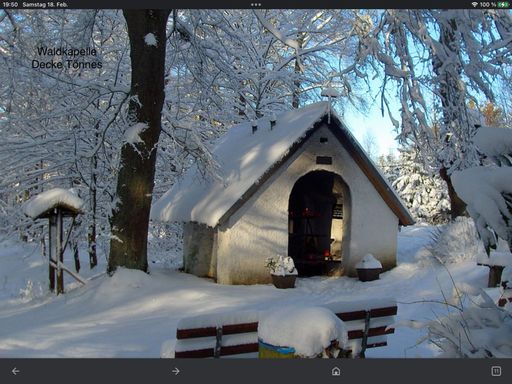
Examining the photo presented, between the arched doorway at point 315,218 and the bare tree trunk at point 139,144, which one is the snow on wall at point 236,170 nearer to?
the bare tree trunk at point 139,144

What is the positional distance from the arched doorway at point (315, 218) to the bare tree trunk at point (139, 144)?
5616mm

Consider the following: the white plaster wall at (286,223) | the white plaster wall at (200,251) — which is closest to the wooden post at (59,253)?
the white plaster wall at (286,223)

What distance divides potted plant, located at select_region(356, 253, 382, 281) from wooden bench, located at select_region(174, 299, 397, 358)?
21.3 feet

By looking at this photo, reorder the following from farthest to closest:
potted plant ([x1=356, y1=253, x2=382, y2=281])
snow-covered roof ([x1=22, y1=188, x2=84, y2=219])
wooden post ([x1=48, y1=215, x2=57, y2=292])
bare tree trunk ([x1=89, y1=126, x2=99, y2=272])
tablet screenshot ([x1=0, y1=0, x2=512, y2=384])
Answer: bare tree trunk ([x1=89, y1=126, x2=99, y2=272]) → potted plant ([x1=356, y1=253, x2=382, y2=281]) → wooden post ([x1=48, y1=215, x2=57, y2=292]) → snow-covered roof ([x1=22, y1=188, x2=84, y2=219]) → tablet screenshot ([x1=0, y1=0, x2=512, y2=384])

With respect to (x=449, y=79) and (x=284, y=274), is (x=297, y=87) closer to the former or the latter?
(x=284, y=274)

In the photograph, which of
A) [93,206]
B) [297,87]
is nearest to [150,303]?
[93,206]

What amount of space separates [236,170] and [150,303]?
4.46 m

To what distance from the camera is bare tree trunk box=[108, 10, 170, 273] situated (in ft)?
32.2

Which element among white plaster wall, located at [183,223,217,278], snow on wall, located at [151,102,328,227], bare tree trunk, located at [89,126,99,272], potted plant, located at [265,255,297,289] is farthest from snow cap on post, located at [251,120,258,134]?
potted plant, located at [265,255,297,289]

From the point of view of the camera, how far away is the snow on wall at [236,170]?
11.0 m

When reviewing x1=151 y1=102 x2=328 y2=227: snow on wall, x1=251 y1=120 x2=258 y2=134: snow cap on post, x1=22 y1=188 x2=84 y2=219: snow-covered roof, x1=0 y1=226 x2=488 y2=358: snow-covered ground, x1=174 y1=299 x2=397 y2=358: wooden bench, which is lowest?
x1=0 y1=226 x2=488 y2=358: snow-covered ground

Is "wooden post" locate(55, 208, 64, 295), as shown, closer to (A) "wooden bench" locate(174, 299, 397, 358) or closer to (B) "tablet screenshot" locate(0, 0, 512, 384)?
(B) "tablet screenshot" locate(0, 0, 512, 384)

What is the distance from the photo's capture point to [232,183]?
11.6 m

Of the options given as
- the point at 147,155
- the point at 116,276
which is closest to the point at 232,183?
the point at 147,155
